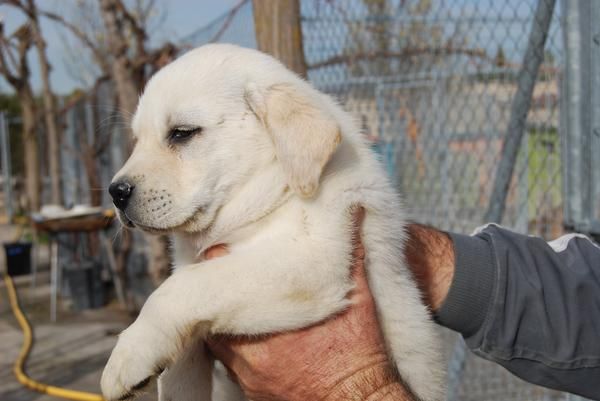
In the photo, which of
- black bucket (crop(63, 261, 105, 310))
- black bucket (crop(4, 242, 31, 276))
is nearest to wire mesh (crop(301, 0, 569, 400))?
black bucket (crop(63, 261, 105, 310))

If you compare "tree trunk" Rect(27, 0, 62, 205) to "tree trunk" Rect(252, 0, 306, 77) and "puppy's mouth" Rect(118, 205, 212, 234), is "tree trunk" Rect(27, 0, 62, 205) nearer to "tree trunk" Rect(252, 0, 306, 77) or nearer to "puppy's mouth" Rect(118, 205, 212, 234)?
"tree trunk" Rect(252, 0, 306, 77)

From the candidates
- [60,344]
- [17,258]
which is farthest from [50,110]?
[60,344]

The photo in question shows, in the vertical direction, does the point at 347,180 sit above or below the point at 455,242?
above

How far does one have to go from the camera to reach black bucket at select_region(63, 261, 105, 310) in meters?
8.09

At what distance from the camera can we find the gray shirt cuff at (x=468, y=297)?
90.4 inches

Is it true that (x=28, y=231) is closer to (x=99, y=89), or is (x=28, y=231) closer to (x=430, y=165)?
(x=99, y=89)

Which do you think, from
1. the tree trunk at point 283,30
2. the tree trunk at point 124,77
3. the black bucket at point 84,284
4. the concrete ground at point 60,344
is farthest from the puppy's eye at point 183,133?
the black bucket at point 84,284

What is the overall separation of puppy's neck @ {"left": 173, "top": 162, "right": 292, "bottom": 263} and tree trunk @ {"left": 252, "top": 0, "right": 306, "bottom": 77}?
1381 millimetres

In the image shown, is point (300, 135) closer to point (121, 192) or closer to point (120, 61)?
point (121, 192)

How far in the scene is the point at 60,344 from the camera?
6836mm

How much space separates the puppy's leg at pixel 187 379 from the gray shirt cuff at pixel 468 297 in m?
0.85

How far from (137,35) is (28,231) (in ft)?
30.6

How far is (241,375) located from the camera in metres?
1.91

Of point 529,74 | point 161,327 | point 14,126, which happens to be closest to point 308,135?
point 161,327
